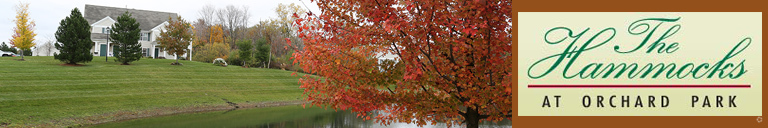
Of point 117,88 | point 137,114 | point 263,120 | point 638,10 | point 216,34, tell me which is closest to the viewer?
point 638,10

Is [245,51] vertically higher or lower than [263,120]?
higher

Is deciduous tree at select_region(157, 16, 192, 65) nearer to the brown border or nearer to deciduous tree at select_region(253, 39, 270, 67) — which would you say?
deciduous tree at select_region(253, 39, 270, 67)

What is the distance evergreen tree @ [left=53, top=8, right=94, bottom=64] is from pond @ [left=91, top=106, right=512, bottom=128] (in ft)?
51.9

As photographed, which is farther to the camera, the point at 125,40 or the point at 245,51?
the point at 245,51

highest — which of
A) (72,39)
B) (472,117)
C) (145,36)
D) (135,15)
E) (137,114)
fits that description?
(135,15)

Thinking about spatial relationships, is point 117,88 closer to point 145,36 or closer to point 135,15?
point 145,36

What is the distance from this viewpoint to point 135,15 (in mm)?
51688

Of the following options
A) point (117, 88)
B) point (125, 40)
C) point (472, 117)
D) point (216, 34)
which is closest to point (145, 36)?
point (125, 40)

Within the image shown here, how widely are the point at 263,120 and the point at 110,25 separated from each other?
36.7 metres

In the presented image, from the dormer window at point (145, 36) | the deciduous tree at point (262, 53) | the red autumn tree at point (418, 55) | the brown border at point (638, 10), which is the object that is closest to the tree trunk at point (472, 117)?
the red autumn tree at point (418, 55)

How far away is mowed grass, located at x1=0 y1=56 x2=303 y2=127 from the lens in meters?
20.2

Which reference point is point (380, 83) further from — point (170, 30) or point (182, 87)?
point (170, 30)

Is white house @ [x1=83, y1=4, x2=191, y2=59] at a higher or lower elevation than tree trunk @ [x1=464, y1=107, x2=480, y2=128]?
Result: higher

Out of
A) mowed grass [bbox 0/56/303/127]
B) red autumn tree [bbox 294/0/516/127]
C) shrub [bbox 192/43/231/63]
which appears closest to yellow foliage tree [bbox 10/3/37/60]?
mowed grass [bbox 0/56/303/127]
